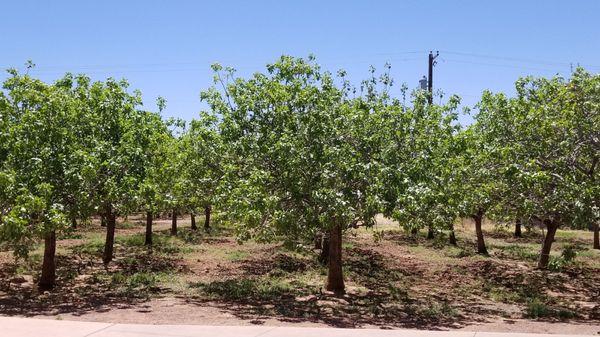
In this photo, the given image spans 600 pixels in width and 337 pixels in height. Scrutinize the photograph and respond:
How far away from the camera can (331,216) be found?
11.7 meters

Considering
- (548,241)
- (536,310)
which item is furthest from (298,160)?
(548,241)

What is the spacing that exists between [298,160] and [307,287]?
543cm

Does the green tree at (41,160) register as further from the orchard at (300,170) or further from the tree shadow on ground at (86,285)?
the tree shadow on ground at (86,285)

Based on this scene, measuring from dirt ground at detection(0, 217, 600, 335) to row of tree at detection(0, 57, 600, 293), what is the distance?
4.61 feet

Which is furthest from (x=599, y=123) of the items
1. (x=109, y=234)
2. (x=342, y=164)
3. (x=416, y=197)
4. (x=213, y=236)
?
(x=213, y=236)

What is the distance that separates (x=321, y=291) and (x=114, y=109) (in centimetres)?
710

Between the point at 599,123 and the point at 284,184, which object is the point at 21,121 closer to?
the point at 284,184

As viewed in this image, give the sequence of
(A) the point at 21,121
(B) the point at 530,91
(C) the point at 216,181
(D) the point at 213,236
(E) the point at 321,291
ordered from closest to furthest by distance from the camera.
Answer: (A) the point at 21,121
(C) the point at 216,181
(E) the point at 321,291
(B) the point at 530,91
(D) the point at 213,236

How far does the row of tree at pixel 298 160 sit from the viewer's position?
1173 centimetres

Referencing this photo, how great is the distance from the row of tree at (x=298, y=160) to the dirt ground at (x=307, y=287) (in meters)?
1.41

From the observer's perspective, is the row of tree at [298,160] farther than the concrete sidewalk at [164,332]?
Yes

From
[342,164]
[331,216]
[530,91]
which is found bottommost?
[331,216]

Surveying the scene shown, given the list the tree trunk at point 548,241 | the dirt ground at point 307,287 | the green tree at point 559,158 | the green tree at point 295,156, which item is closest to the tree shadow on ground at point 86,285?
the dirt ground at point 307,287

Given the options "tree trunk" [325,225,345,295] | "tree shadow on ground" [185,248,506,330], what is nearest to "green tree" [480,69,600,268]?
"tree shadow on ground" [185,248,506,330]
